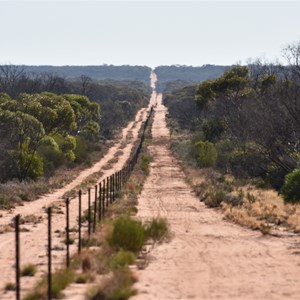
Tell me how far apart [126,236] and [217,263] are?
95.0 inches

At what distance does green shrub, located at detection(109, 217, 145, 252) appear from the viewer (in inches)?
661

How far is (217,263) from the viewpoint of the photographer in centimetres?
1653

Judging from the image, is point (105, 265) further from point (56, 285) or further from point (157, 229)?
point (157, 229)

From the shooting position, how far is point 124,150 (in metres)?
74.2

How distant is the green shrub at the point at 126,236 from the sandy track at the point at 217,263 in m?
0.59

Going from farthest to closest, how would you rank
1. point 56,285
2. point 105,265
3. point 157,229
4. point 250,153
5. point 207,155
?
point 207,155
point 250,153
point 157,229
point 105,265
point 56,285

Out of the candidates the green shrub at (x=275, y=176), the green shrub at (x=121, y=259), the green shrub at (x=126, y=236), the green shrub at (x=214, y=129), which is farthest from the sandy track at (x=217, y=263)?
the green shrub at (x=214, y=129)

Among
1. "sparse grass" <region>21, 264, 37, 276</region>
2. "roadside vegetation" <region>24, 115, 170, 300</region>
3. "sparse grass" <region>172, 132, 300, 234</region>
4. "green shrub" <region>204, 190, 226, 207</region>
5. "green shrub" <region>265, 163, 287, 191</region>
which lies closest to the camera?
"roadside vegetation" <region>24, 115, 170, 300</region>

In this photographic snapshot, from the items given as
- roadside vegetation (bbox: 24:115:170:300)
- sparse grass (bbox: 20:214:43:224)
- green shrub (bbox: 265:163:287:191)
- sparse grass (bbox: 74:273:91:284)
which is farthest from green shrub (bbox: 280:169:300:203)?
sparse grass (bbox: 74:273:91:284)

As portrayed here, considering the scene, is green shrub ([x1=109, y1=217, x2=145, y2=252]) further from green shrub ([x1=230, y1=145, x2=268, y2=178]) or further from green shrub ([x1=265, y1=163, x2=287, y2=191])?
green shrub ([x1=230, y1=145, x2=268, y2=178])

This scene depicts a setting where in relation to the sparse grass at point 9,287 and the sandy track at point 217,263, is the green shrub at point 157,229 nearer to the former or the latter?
Result: the sandy track at point 217,263

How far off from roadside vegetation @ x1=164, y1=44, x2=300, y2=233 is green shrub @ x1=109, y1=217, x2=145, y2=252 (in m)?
7.12

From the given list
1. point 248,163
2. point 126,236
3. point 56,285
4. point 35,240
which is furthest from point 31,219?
point 248,163

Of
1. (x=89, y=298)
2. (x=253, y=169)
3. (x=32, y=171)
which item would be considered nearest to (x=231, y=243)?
(x=89, y=298)
